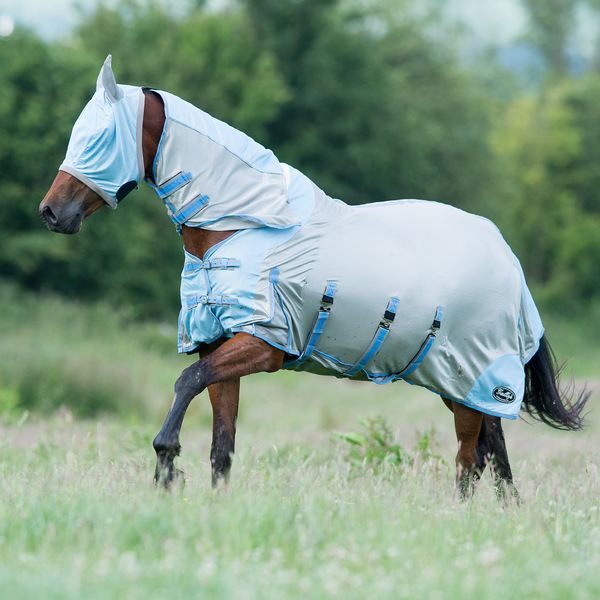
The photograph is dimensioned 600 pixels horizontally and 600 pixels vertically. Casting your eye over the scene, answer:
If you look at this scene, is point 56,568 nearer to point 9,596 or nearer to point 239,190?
point 9,596

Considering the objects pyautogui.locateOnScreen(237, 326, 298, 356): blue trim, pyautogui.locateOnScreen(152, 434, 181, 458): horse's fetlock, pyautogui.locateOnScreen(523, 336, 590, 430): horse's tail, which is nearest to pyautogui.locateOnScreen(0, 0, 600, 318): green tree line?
pyautogui.locateOnScreen(523, 336, 590, 430): horse's tail

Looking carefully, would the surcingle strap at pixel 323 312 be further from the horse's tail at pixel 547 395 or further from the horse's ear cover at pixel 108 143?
the horse's tail at pixel 547 395

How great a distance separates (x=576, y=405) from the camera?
24.0 ft

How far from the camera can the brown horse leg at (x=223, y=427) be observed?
629cm

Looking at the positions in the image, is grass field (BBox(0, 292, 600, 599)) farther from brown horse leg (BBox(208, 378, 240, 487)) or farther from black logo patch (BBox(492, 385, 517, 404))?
black logo patch (BBox(492, 385, 517, 404))

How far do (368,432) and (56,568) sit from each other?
4.38m

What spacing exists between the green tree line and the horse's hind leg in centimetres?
2223

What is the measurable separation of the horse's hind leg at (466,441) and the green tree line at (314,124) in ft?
72.9

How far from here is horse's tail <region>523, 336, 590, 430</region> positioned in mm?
7270

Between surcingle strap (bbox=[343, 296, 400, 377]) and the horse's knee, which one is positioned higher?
surcingle strap (bbox=[343, 296, 400, 377])

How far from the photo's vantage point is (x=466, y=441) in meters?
7.04

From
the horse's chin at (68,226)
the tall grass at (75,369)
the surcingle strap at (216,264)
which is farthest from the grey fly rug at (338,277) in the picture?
the tall grass at (75,369)

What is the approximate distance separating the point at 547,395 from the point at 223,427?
2.18 m

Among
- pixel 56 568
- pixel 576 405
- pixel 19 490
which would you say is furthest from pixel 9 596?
pixel 576 405
